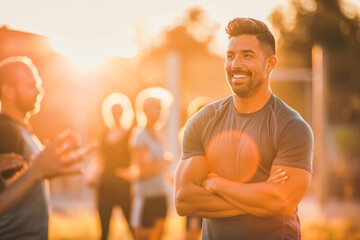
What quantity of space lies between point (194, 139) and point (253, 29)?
2.17ft

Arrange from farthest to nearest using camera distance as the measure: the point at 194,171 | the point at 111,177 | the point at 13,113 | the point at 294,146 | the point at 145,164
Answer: the point at 111,177 → the point at 145,164 → the point at 13,113 → the point at 194,171 → the point at 294,146

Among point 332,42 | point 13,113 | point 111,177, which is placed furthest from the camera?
point 332,42

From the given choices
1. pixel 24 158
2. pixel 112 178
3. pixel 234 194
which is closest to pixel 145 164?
pixel 112 178

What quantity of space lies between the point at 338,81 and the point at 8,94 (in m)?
9.90

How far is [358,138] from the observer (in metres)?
9.80

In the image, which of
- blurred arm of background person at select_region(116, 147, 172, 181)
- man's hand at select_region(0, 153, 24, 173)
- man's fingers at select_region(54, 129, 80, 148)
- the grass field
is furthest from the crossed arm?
the grass field

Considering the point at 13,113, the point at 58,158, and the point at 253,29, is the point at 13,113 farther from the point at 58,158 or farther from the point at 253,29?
the point at 253,29

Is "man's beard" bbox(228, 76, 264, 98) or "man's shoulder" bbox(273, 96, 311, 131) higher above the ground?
"man's beard" bbox(228, 76, 264, 98)

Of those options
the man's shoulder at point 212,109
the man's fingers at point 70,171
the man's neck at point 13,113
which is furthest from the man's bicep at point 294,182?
the man's neck at point 13,113

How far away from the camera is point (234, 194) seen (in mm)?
2301

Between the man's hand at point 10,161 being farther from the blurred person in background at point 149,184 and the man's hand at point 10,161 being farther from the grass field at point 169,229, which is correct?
the grass field at point 169,229

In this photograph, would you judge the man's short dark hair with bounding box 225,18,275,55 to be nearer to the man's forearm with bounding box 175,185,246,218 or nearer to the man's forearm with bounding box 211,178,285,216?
the man's forearm with bounding box 211,178,285,216

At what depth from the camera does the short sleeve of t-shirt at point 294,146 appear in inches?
89.0

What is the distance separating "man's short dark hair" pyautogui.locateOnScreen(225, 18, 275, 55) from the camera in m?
2.31
